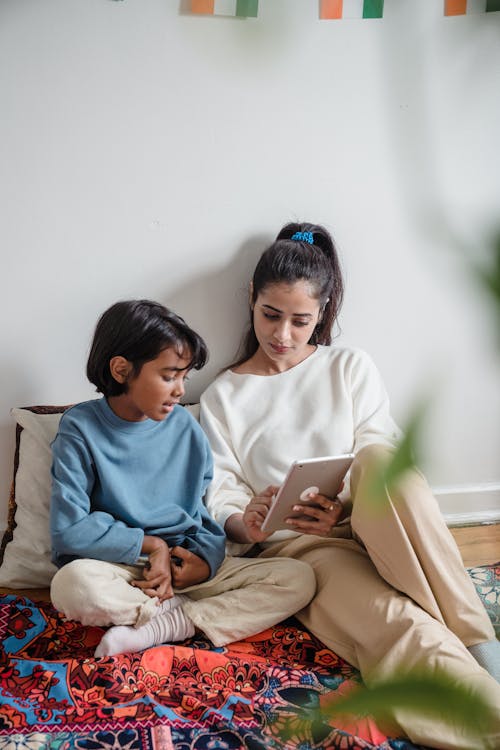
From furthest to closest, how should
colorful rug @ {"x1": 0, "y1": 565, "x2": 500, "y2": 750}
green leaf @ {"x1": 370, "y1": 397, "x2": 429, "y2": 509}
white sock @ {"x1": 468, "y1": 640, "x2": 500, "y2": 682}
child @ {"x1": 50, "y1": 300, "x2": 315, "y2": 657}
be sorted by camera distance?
child @ {"x1": 50, "y1": 300, "x2": 315, "y2": 657} < white sock @ {"x1": 468, "y1": 640, "x2": 500, "y2": 682} < colorful rug @ {"x1": 0, "y1": 565, "x2": 500, "y2": 750} < green leaf @ {"x1": 370, "y1": 397, "x2": 429, "y2": 509}

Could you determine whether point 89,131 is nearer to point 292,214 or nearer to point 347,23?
point 292,214

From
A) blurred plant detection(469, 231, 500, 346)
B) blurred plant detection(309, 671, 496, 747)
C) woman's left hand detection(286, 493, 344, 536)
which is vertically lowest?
woman's left hand detection(286, 493, 344, 536)

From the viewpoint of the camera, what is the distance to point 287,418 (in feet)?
6.07

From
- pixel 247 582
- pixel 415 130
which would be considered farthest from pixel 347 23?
pixel 415 130

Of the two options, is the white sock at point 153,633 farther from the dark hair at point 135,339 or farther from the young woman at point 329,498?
the dark hair at point 135,339

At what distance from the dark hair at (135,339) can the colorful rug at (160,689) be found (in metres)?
0.48

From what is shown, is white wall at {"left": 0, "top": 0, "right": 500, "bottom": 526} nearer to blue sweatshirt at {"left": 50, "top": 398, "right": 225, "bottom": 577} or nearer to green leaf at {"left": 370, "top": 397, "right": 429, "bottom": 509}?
blue sweatshirt at {"left": 50, "top": 398, "right": 225, "bottom": 577}

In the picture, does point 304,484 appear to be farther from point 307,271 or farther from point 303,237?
point 303,237

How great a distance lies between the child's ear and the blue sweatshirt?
0.07 metres

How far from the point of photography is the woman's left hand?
157cm

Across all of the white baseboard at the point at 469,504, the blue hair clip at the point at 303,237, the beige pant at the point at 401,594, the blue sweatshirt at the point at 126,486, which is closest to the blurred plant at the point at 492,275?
the beige pant at the point at 401,594

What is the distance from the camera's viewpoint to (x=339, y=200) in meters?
1.98

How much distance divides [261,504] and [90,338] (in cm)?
59

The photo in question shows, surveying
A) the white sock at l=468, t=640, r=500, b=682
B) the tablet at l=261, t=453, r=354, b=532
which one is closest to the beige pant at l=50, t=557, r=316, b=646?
the tablet at l=261, t=453, r=354, b=532
